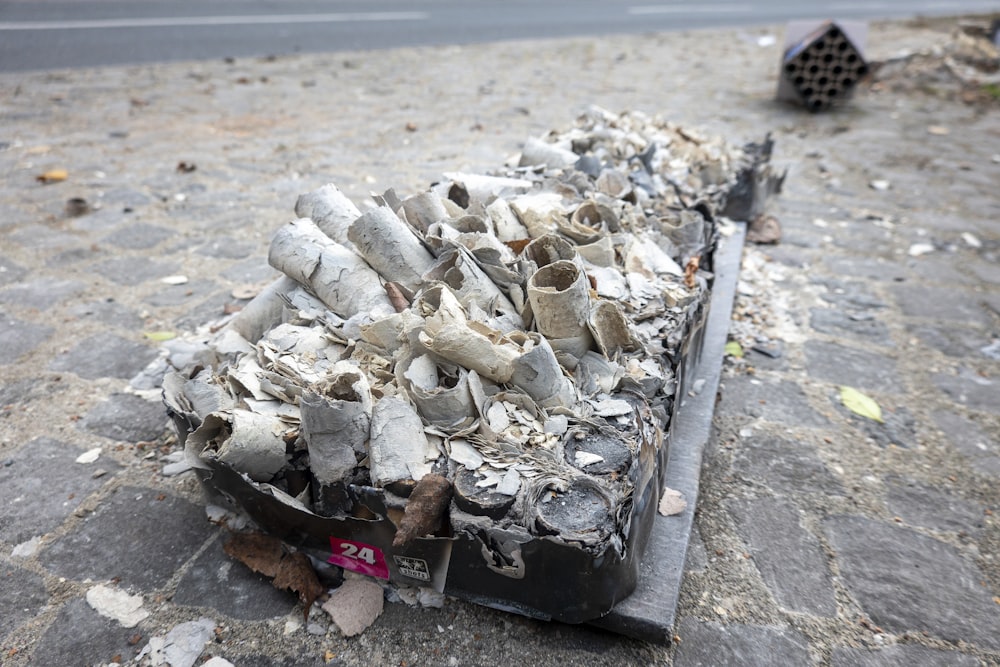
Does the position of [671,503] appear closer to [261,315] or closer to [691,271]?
[691,271]

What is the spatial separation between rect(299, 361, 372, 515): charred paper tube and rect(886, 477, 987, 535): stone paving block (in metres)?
1.74

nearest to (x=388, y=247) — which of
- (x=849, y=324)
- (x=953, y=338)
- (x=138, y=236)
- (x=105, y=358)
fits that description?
(x=105, y=358)

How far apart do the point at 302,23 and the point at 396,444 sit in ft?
32.5

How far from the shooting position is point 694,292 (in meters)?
2.54

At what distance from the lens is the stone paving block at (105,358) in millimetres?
2684

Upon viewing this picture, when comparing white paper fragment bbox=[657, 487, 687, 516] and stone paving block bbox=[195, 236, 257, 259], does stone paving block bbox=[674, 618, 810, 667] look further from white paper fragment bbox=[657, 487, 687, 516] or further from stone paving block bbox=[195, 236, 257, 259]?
stone paving block bbox=[195, 236, 257, 259]

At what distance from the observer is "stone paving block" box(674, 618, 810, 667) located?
1709mm

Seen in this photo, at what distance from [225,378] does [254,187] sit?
2803 mm

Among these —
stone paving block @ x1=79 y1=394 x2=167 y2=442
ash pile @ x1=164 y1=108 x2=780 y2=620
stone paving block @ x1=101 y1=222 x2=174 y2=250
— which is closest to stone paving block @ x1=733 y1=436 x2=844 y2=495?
ash pile @ x1=164 y1=108 x2=780 y2=620

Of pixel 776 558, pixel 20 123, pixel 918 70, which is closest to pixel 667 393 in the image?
pixel 776 558

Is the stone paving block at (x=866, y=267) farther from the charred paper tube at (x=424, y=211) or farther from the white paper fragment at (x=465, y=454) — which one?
the white paper fragment at (x=465, y=454)

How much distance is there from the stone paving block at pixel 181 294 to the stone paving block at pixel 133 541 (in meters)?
1.28

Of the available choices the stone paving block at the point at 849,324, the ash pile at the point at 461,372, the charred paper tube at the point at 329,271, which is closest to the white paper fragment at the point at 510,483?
the ash pile at the point at 461,372

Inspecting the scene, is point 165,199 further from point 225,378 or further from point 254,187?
point 225,378
